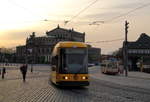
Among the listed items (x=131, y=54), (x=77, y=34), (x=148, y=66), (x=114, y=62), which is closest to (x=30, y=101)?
(x=114, y=62)

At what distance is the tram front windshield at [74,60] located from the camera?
23.2 metres

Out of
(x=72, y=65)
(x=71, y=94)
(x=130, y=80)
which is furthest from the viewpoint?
(x=130, y=80)

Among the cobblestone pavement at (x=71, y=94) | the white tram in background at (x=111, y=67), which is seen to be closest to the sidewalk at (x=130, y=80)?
the cobblestone pavement at (x=71, y=94)

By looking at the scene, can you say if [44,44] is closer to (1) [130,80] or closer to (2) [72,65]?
(1) [130,80]

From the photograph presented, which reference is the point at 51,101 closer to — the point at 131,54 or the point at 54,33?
the point at 131,54

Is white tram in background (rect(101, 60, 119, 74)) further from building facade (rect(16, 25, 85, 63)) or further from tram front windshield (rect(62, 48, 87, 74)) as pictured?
building facade (rect(16, 25, 85, 63))

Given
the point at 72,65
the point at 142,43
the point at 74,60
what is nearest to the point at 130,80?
the point at 74,60

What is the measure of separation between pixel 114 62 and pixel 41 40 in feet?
304

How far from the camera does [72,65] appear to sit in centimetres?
2328

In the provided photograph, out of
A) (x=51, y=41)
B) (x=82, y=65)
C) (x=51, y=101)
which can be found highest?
(x=51, y=41)

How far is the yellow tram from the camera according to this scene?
22.9 metres

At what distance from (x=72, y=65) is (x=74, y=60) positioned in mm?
395

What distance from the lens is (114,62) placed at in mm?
63844

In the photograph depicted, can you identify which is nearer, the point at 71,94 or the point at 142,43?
the point at 71,94
